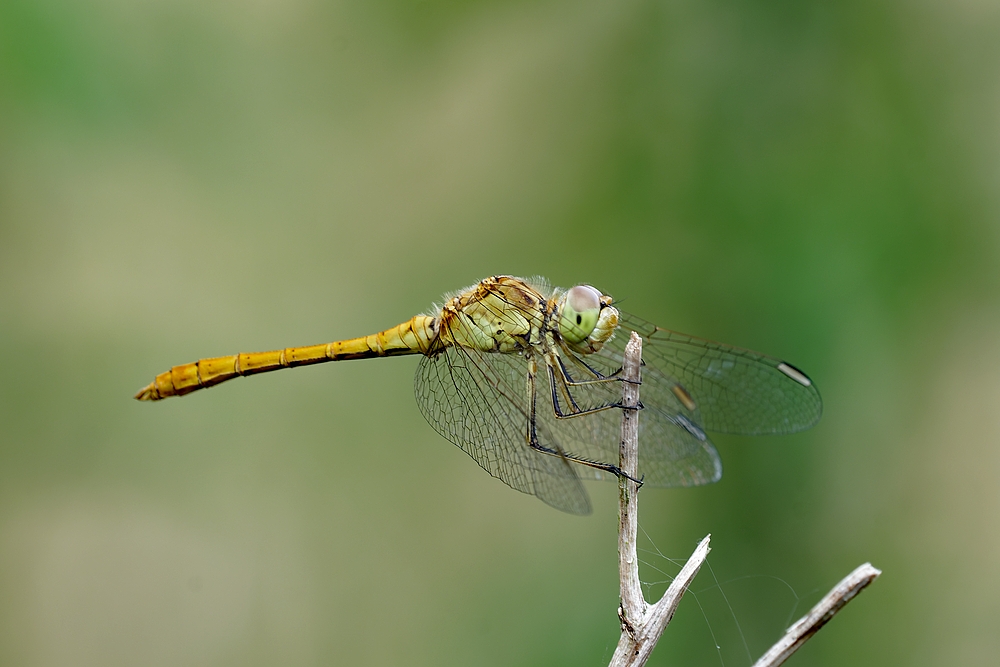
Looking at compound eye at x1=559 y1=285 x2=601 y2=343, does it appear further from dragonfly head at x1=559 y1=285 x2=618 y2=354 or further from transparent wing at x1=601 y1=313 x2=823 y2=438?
transparent wing at x1=601 y1=313 x2=823 y2=438

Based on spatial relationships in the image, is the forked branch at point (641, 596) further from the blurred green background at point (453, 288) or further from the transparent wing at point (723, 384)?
the blurred green background at point (453, 288)

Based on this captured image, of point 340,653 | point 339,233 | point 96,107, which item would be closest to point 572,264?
point 339,233

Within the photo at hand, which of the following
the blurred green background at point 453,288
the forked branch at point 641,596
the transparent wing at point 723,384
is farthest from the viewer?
the blurred green background at point 453,288

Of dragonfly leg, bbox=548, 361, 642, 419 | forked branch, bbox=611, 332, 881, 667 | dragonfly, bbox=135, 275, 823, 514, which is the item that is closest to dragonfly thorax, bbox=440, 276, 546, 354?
dragonfly, bbox=135, 275, 823, 514

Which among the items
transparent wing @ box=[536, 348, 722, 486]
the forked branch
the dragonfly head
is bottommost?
the forked branch

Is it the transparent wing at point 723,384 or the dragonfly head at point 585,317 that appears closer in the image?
the dragonfly head at point 585,317

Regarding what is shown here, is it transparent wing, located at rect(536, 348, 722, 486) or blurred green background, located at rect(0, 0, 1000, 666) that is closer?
transparent wing, located at rect(536, 348, 722, 486)

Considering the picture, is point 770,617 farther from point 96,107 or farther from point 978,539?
point 96,107

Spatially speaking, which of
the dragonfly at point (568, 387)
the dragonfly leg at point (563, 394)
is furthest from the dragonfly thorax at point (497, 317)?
the dragonfly leg at point (563, 394)
